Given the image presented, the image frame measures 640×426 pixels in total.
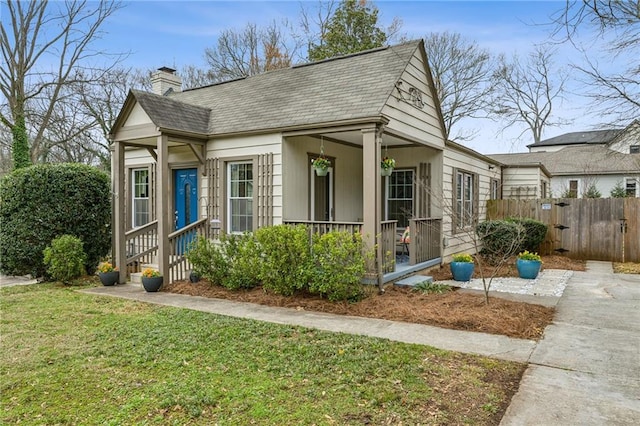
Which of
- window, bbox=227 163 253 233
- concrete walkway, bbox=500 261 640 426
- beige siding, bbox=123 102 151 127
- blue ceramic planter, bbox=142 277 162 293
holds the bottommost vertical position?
concrete walkway, bbox=500 261 640 426

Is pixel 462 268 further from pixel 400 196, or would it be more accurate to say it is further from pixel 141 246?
pixel 141 246

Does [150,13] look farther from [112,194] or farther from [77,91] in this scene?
[77,91]

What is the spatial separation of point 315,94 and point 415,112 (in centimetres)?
212

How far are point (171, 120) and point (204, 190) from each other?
1.64 m

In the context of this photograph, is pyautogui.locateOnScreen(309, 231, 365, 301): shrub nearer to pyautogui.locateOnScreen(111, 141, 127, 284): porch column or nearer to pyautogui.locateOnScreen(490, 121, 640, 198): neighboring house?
pyautogui.locateOnScreen(111, 141, 127, 284): porch column

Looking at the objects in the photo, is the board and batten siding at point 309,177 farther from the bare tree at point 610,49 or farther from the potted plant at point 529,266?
the bare tree at point 610,49

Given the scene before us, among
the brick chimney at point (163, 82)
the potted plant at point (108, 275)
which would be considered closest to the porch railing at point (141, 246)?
the potted plant at point (108, 275)

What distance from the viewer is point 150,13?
10539mm

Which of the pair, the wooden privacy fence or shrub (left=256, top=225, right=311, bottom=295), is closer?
shrub (left=256, top=225, right=311, bottom=295)

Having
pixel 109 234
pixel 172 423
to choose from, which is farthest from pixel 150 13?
pixel 172 423

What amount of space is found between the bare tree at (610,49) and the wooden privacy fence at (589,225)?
2.55 metres

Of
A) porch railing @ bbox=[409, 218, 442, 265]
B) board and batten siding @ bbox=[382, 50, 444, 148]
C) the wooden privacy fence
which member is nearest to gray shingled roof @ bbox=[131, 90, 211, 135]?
board and batten siding @ bbox=[382, 50, 444, 148]

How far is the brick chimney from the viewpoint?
41.5 ft

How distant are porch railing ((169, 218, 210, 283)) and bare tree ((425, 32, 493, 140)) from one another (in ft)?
61.0
